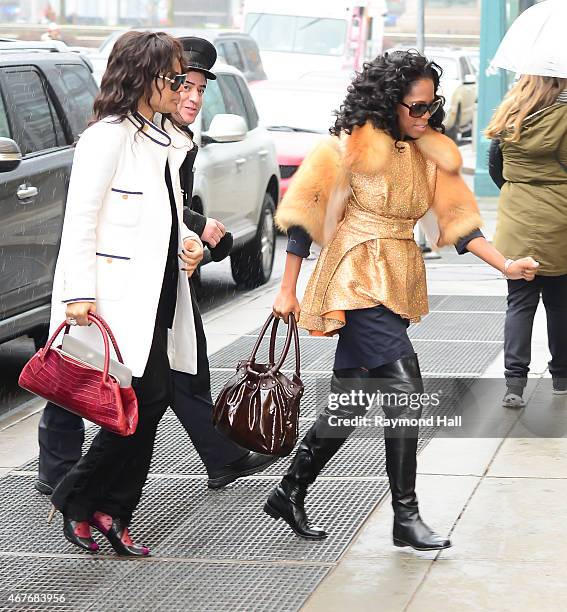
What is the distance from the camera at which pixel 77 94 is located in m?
8.68

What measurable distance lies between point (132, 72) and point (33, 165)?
3209 millimetres

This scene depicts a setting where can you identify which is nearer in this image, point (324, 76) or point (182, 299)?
point (182, 299)

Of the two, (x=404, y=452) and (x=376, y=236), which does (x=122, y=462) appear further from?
(x=376, y=236)

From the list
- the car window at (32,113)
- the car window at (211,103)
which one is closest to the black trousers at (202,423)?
the car window at (32,113)

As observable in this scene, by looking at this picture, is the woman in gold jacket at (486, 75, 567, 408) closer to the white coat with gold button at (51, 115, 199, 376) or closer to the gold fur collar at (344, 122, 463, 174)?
the gold fur collar at (344, 122, 463, 174)

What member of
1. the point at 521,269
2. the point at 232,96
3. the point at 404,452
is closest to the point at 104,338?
the point at 404,452

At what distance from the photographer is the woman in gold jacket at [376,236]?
4898 mm

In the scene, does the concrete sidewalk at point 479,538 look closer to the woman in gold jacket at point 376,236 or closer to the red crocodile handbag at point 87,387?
the woman in gold jacket at point 376,236

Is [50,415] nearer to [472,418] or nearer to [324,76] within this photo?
[472,418]

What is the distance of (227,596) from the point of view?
4.61 m

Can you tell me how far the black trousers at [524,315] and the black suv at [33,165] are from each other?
2599 millimetres

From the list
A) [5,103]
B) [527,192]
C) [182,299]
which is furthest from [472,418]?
[5,103]

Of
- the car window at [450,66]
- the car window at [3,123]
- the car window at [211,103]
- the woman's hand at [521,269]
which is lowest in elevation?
the car window at [450,66]

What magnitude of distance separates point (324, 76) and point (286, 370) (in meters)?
13.7
